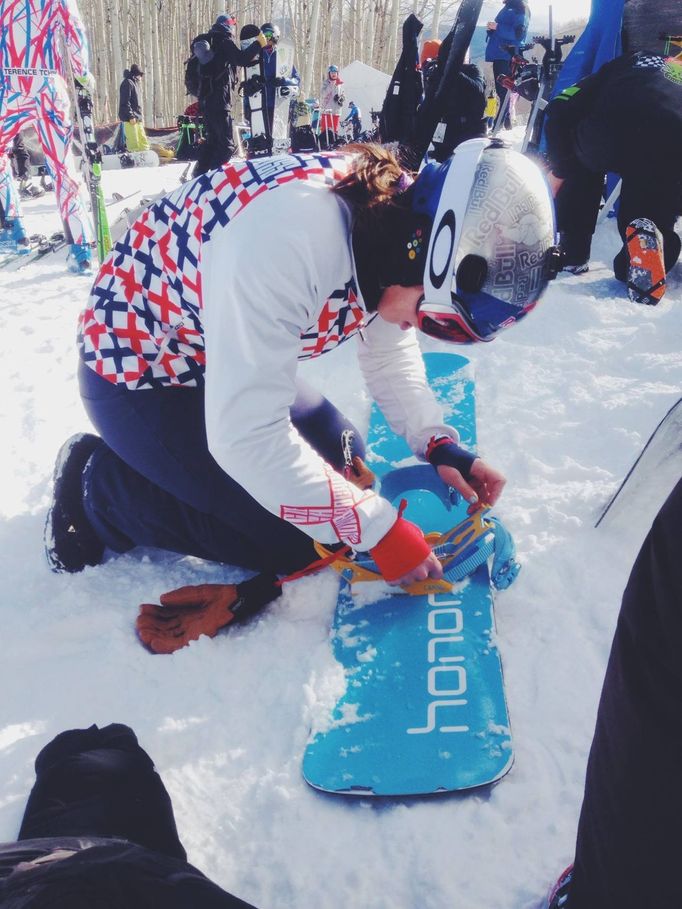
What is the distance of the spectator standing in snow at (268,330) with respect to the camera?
4.11 feet

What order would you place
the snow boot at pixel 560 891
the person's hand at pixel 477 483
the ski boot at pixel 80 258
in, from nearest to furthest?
1. the snow boot at pixel 560 891
2. the person's hand at pixel 477 483
3. the ski boot at pixel 80 258

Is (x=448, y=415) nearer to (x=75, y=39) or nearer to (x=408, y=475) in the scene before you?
(x=408, y=475)

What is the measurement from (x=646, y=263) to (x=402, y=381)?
2.02 metres

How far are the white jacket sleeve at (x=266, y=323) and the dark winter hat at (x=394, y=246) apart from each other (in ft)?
0.12

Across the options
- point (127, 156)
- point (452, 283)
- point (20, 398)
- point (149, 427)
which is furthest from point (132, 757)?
point (127, 156)

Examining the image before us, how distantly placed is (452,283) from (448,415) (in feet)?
4.03

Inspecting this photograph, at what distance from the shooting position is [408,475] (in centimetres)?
213

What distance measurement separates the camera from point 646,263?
333cm

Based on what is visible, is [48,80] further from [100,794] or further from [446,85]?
[100,794]

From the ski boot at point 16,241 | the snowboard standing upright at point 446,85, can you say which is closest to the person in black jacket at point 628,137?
the snowboard standing upright at point 446,85

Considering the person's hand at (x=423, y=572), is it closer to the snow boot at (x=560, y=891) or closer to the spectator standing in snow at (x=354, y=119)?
the snow boot at (x=560, y=891)

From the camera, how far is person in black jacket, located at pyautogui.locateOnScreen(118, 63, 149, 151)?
436 inches

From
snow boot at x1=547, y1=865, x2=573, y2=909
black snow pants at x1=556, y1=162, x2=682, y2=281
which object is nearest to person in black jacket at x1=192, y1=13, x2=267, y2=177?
black snow pants at x1=556, y1=162, x2=682, y2=281

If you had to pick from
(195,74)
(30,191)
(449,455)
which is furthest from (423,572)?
(30,191)
